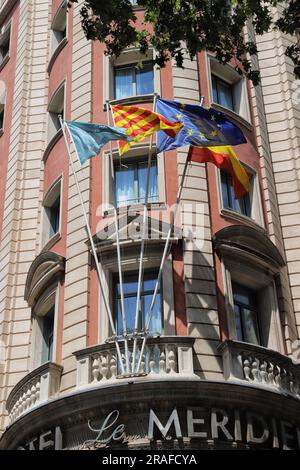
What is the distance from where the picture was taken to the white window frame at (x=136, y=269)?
69.0 feet

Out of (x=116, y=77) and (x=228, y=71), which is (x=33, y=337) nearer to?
(x=116, y=77)

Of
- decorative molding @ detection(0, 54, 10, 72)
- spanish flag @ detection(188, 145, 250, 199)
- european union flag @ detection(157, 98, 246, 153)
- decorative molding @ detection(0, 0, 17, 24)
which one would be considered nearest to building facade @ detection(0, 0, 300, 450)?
spanish flag @ detection(188, 145, 250, 199)

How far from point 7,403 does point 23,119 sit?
1186cm

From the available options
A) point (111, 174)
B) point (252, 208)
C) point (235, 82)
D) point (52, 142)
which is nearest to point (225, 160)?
point (252, 208)

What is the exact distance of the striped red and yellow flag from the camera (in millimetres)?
22031

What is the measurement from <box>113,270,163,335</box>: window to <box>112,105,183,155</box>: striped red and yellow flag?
345cm

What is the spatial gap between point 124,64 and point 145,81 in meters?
1.18

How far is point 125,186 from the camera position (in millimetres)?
24594

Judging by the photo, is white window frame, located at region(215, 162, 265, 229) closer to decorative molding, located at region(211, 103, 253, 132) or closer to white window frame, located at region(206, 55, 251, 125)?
decorative molding, located at region(211, 103, 253, 132)

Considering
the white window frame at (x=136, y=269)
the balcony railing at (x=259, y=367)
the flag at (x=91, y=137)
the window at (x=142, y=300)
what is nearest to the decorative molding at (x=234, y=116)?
the flag at (x=91, y=137)

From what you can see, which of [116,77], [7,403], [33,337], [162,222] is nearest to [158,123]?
[162,222]

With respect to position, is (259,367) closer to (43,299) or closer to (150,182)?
(150,182)

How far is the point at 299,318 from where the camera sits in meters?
24.1

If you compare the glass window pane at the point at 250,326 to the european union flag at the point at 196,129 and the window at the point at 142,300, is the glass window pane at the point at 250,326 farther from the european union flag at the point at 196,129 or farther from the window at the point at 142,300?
the european union flag at the point at 196,129
